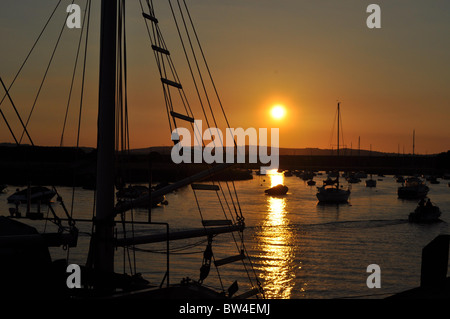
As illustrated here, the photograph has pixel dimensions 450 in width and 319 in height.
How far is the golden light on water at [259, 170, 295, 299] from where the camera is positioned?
123 feet

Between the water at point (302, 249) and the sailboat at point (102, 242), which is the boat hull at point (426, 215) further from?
the sailboat at point (102, 242)

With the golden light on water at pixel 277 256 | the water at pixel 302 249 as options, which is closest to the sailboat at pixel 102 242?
the water at pixel 302 249

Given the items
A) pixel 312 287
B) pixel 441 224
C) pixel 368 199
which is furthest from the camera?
pixel 368 199

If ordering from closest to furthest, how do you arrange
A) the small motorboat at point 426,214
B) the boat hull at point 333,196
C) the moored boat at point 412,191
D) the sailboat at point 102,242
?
the sailboat at point 102,242
the small motorboat at point 426,214
the boat hull at point 333,196
the moored boat at point 412,191

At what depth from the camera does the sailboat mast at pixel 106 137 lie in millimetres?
12070

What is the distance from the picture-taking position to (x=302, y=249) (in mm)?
53594

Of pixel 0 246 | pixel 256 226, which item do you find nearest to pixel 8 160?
pixel 256 226

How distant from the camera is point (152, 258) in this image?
44312mm

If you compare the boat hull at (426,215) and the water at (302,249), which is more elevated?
the boat hull at (426,215)

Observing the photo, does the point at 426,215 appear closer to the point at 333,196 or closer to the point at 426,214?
the point at 426,214

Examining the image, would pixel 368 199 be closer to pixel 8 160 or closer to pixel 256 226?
pixel 256 226

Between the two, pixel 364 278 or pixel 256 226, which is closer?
pixel 364 278
